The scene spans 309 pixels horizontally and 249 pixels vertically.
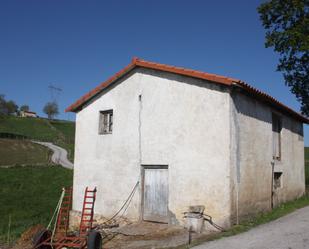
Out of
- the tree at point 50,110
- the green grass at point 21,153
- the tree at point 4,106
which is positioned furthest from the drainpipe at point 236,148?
the tree at point 50,110

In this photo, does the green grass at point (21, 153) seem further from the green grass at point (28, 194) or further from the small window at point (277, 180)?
the small window at point (277, 180)

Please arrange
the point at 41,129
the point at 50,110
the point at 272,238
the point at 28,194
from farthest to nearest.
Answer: the point at 50,110 < the point at 41,129 < the point at 28,194 < the point at 272,238

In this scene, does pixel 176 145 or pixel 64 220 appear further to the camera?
pixel 64 220

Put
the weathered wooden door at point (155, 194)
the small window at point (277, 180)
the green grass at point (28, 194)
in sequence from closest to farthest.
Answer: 1. the weathered wooden door at point (155, 194)
2. the small window at point (277, 180)
3. the green grass at point (28, 194)

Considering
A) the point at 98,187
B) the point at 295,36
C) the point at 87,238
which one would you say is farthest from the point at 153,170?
the point at 295,36

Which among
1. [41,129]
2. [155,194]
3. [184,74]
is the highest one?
[41,129]

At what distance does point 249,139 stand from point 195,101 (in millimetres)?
2319

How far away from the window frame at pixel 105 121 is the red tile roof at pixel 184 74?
0.86 meters

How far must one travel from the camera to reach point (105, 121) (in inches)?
580

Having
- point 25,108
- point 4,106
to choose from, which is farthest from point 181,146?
point 25,108

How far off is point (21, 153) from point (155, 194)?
37407 millimetres

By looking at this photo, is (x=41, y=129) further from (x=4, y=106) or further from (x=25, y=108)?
(x=25, y=108)

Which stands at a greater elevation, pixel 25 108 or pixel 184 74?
pixel 25 108

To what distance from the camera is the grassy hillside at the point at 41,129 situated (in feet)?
213
